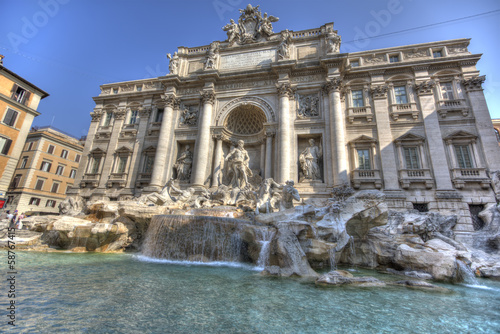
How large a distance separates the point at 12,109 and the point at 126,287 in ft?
84.5

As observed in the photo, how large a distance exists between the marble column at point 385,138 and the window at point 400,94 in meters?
0.76

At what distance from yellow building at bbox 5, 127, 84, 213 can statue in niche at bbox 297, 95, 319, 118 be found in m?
29.5

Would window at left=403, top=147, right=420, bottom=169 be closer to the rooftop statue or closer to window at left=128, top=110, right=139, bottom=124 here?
the rooftop statue

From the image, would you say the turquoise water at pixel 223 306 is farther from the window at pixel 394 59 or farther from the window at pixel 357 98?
the window at pixel 394 59

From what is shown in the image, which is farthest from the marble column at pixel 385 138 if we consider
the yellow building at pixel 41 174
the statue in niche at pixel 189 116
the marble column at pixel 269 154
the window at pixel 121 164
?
the yellow building at pixel 41 174

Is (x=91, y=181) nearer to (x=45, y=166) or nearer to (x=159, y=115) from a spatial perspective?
(x=159, y=115)

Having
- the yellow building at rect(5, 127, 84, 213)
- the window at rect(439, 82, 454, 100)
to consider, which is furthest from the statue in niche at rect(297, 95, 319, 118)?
the yellow building at rect(5, 127, 84, 213)

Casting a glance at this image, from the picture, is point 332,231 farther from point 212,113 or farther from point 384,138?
point 212,113

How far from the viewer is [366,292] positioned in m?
5.08

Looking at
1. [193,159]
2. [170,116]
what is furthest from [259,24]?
[193,159]

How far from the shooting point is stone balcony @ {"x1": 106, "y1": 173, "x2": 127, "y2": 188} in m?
19.8

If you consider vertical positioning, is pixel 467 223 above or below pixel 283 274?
above

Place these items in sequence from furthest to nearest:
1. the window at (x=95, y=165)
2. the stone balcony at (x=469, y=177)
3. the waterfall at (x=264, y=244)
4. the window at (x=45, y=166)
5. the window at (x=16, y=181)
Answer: the window at (x=45, y=166) < the window at (x=16, y=181) < the window at (x=95, y=165) < the stone balcony at (x=469, y=177) < the waterfall at (x=264, y=244)

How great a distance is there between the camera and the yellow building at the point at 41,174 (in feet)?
95.5
